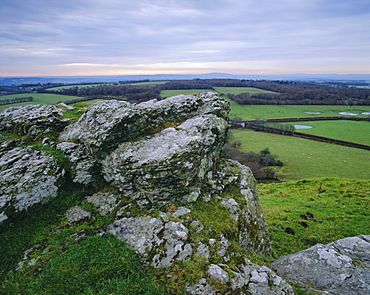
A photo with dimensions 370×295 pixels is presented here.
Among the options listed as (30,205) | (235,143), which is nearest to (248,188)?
Result: (30,205)

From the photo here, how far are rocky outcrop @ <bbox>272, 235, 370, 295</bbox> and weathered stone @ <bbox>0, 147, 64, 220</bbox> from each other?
11.8 m

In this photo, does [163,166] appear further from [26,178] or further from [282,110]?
[282,110]

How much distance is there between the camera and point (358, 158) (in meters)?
50.2

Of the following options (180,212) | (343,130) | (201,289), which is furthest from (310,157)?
(201,289)

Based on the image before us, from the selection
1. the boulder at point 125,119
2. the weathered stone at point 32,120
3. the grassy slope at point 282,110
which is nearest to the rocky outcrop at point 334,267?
the boulder at point 125,119

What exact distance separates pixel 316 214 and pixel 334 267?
1042 centimetres

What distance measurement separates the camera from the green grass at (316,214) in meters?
14.4

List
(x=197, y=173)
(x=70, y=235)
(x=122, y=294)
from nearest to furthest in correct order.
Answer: (x=122, y=294) < (x=70, y=235) < (x=197, y=173)

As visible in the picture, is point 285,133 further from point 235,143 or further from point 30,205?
point 30,205

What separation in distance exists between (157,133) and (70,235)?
671 cm

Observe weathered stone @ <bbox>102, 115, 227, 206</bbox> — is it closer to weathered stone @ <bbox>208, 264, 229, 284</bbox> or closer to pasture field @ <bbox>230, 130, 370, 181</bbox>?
weathered stone @ <bbox>208, 264, 229, 284</bbox>

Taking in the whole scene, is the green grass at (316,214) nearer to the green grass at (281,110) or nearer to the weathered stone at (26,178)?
the weathered stone at (26,178)

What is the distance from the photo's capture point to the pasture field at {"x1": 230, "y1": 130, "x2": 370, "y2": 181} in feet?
139

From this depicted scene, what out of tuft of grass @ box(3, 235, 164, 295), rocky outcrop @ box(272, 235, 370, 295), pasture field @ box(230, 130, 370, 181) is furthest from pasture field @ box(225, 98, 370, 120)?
tuft of grass @ box(3, 235, 164, 295)
